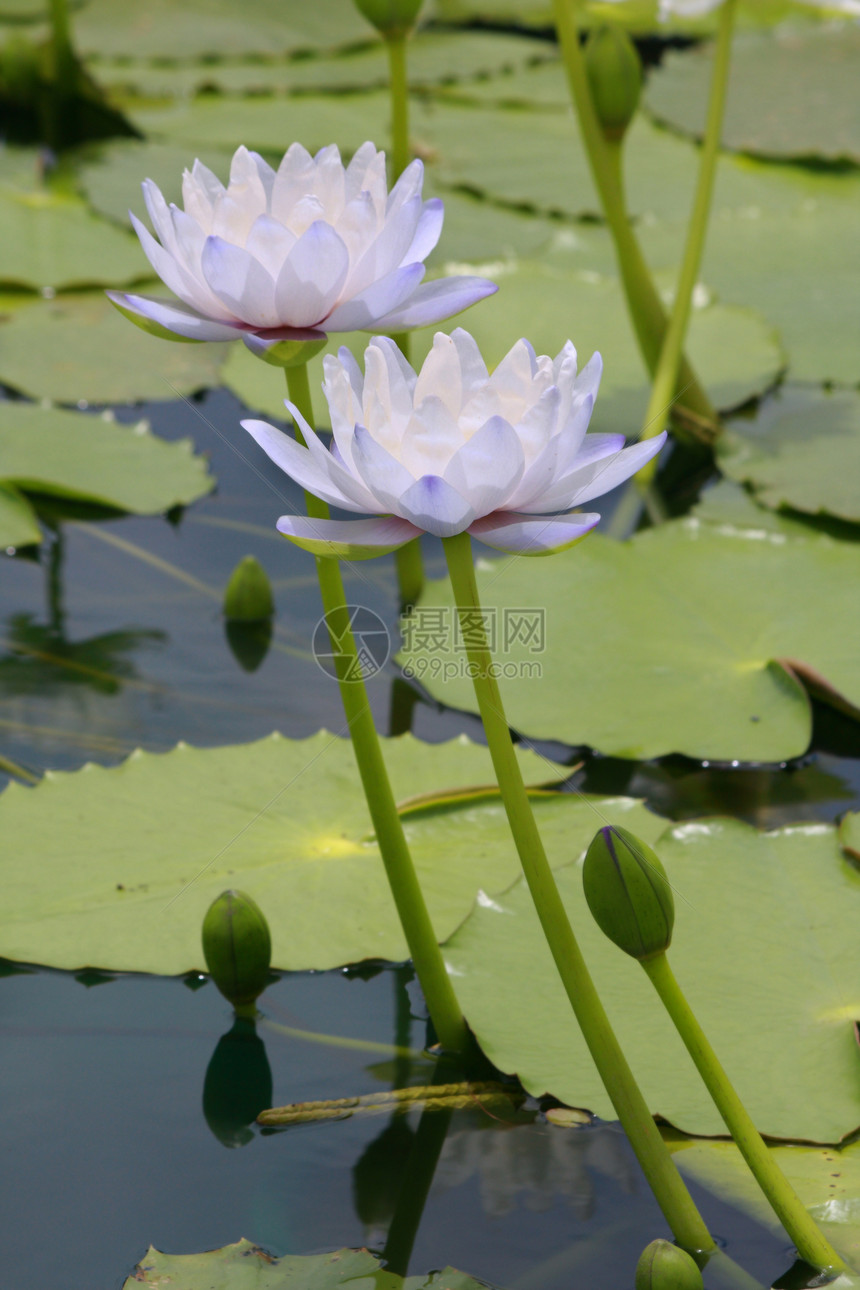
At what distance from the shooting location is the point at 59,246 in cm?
241

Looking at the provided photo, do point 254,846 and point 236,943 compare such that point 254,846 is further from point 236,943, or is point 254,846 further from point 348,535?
point 348,535

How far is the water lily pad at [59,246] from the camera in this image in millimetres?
2297

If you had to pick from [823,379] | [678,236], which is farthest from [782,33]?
[823,379]

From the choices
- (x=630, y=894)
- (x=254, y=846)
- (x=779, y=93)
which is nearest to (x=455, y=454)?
(x=630, y=894)

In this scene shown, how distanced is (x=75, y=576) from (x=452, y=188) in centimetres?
148

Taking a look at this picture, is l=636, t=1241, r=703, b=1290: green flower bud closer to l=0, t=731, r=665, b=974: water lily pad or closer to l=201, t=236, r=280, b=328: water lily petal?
l=0, t=731, r=665, b=974: water lily pad

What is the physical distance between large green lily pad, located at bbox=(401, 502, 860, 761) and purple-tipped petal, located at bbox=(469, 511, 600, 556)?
66cm

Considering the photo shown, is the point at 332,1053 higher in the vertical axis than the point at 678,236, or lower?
lower

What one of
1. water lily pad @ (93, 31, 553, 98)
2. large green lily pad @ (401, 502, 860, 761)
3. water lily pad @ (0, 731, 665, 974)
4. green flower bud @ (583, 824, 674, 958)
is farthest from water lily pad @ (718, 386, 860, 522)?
water lily pad @ (93, 31, 553, 98)

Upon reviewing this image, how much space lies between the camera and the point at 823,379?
76.0 inches

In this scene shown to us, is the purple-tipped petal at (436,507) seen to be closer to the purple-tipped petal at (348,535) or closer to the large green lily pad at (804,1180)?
the purple-tipped petal at (348,535)

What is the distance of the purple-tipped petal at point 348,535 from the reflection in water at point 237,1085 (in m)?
0.51

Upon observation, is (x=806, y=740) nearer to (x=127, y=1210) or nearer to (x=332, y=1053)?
(x=332, y=1053)

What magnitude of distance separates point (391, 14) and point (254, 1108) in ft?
4.13
